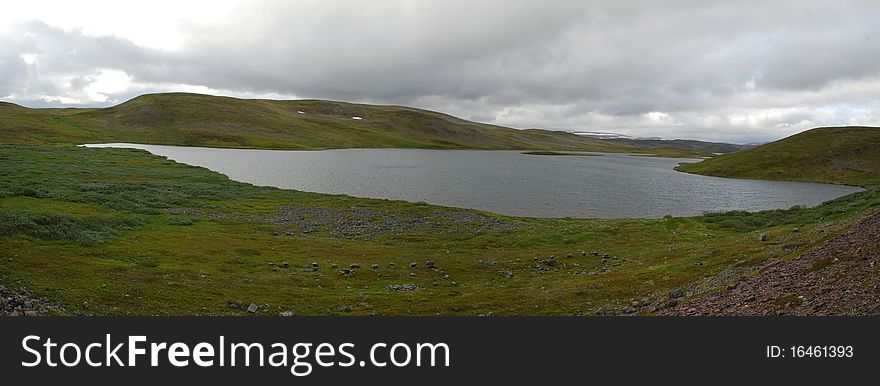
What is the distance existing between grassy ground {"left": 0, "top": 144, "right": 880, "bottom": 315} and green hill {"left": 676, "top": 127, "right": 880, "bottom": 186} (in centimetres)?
10525

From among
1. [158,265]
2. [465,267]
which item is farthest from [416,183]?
[158,265]

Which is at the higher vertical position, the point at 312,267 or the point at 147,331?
the point at 147,331

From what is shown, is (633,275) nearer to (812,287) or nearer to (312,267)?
(812,287)

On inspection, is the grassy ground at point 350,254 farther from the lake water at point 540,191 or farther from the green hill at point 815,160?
the green hill at point 815,160

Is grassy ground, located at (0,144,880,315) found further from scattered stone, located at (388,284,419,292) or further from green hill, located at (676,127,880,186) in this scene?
Result: green hill, located at (676,127,880,186)

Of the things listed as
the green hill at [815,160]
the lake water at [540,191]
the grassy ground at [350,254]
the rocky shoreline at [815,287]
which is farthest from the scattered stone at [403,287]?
the green hill at [815,160]

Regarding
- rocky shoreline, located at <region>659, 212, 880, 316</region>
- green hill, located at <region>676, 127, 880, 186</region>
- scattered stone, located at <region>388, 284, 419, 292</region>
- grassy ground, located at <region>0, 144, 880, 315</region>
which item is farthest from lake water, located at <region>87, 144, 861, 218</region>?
rocky shoreline, located at <region>659, 212, 880, 316</region>

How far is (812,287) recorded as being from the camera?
57.3ft

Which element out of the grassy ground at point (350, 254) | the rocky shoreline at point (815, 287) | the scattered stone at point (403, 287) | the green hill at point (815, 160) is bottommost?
the scattered stone at point (403, 287)

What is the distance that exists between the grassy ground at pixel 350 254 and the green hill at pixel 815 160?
105m

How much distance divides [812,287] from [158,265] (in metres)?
32.1

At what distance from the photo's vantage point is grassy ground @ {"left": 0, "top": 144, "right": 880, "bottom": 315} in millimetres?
23688

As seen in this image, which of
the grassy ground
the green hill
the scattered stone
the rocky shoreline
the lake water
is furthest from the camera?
the green hill

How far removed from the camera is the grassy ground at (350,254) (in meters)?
23.7
